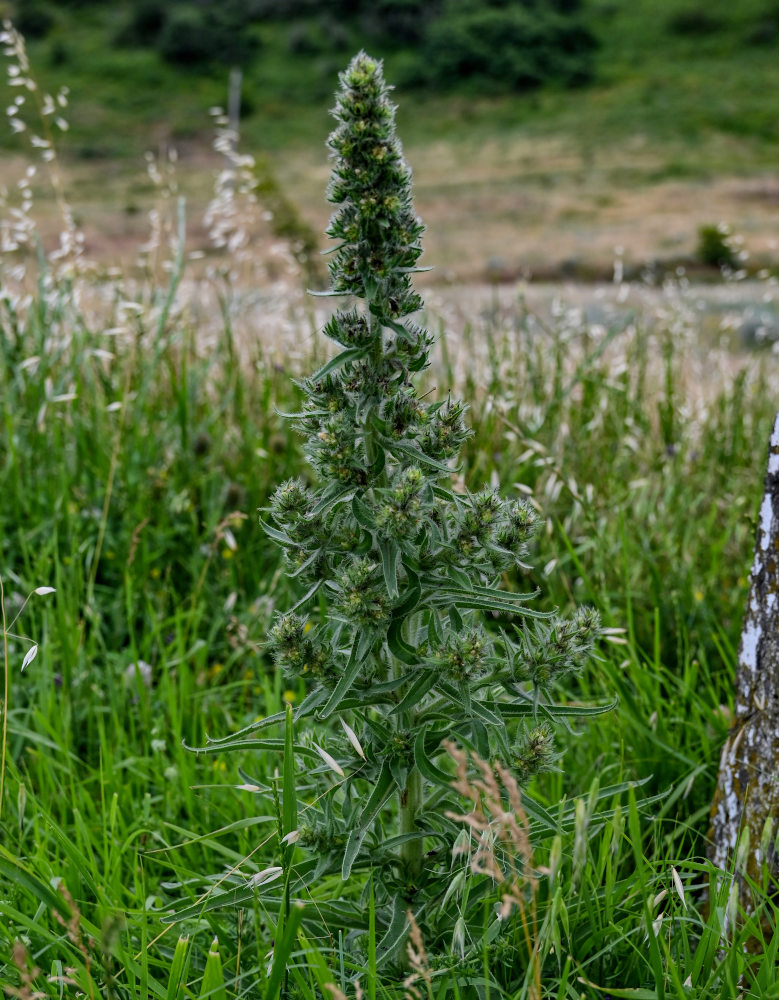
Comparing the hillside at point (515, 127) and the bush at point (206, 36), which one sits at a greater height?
the bush at point (206, 36)

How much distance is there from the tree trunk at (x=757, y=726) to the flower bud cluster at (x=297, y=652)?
3.28ft

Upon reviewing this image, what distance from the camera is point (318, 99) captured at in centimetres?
7356

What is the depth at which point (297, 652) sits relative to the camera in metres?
1.71

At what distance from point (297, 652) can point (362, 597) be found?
0.21m

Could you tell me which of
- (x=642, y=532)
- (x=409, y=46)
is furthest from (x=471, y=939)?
(x=409, y=46)

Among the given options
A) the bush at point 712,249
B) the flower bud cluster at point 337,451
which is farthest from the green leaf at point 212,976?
the bush at point 712,249

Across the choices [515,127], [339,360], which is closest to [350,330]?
[339,360]

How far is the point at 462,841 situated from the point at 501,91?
85.3 metres

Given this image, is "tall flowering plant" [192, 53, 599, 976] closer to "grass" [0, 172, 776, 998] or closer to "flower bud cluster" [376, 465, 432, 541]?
"flower bud cluster" [376, 465, 432, 541]

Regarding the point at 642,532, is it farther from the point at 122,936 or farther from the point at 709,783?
the point at 122,936

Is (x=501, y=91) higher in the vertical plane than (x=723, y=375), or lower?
higher

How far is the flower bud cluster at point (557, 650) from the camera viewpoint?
173 centimetres

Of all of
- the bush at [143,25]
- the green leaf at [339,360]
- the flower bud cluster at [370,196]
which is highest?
the bush at [143,25]

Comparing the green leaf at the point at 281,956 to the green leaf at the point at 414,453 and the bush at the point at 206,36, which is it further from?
the bush at the point at 206,36
